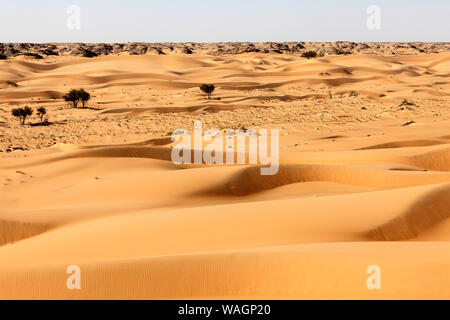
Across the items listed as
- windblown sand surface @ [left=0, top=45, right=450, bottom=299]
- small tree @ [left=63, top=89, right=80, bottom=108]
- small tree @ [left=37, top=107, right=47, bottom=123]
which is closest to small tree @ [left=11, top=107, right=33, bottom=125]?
windblown sand surface @ [left=0, top=45, right=450, bottom=299]

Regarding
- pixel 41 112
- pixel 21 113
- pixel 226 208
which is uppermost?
pixel 41 112

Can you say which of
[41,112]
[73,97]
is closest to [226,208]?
[41,112]

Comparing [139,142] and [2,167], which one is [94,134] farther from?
[2,167]

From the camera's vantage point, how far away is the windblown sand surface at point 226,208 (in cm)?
534

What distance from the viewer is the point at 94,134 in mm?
23094

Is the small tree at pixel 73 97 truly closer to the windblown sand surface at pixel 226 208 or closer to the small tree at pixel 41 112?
the windblown sand surface at pixel 226 208

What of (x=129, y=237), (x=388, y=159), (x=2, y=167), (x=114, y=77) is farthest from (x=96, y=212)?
(x=114, y=77)

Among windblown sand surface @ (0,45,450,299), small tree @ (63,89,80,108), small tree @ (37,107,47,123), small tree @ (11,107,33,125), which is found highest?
small tree @ (63,89,80,108)

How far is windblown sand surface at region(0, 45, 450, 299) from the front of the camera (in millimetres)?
5344

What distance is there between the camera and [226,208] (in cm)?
886

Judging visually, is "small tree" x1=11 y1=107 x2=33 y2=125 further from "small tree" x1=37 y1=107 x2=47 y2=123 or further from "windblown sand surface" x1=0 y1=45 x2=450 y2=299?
"small tree" x1=37 y1=107 x2=47 y2=123

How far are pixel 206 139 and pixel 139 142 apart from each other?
2359 millimetres

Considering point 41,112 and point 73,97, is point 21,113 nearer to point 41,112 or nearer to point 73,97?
point 41,112

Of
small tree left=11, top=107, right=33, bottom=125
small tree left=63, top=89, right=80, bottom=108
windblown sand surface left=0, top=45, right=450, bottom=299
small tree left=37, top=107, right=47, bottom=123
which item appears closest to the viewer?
windblown sand surface left=0, top=45, right=450, bottom=299
